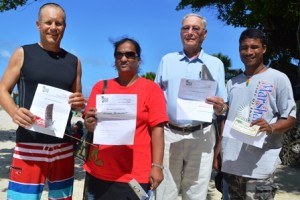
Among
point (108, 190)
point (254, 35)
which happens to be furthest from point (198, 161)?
point (254, 35)

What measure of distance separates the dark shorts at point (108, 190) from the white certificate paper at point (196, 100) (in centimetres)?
77

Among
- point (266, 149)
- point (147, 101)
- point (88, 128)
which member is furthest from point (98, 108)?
point (266, 149)

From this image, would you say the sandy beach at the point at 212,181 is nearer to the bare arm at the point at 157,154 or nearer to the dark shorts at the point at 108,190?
the dark shorts at the point at 108,190

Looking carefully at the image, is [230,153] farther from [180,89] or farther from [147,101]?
[147,101]

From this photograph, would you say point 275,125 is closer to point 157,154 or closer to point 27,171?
point 157,154

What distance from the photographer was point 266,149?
306 centimetres

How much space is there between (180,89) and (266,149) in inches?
34.3

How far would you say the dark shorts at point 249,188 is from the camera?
9.91 feet

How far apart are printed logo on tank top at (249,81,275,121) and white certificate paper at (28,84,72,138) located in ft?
4.84

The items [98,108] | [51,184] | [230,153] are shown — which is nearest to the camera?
[98,108]

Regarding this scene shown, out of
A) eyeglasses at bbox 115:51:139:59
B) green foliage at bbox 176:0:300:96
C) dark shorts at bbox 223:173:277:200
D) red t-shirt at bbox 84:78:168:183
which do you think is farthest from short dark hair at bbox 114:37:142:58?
green foliage at bbox 176:0:300:96

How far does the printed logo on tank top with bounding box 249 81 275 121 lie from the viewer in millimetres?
2994

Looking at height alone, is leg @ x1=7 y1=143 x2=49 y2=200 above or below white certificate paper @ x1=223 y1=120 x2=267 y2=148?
below

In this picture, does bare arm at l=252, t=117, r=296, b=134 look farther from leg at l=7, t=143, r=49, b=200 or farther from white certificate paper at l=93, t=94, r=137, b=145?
leg at l=7, t=143, r=49, b=200
